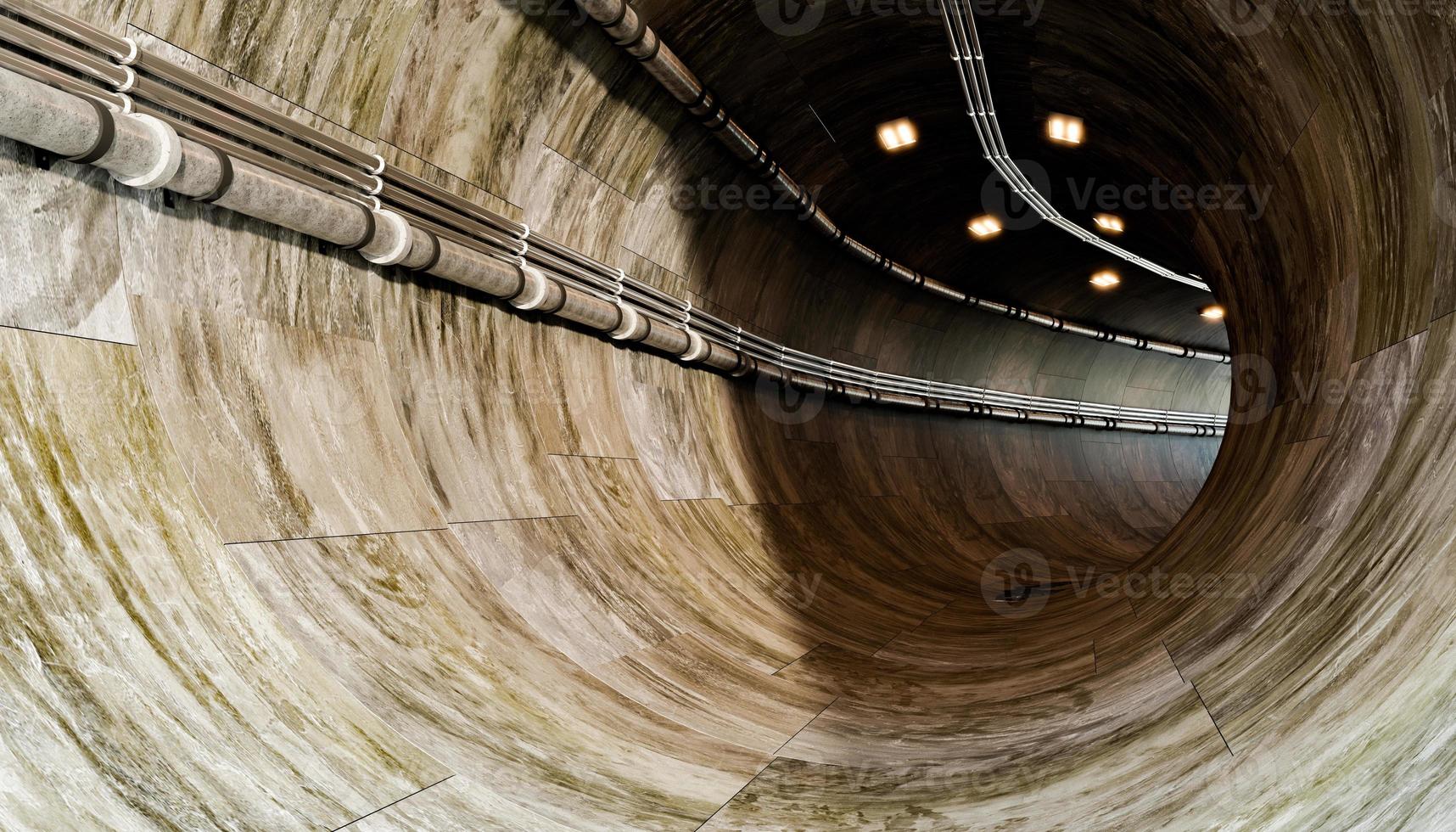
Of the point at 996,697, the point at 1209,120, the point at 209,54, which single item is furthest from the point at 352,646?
the point at 1209,120

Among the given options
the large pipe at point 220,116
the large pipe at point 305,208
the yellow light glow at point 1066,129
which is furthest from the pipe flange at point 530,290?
the yellow light glow at point 1066,129

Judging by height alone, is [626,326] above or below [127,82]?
above

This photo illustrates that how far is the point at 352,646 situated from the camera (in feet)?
11.6

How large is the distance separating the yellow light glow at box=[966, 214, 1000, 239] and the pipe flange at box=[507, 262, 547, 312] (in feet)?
28.5

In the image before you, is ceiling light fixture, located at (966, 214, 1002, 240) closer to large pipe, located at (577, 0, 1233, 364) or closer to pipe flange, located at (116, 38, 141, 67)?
large pipe, located at (577, 0, 1233, 364)

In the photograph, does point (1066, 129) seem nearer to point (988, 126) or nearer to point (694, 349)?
point (988, 126)

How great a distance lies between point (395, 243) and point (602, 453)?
2.36 m

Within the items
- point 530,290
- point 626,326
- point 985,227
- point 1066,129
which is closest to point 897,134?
point 1066,129

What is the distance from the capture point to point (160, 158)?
347 cm

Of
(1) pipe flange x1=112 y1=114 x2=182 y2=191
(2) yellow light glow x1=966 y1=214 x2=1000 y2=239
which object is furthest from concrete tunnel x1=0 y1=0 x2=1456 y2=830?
(2) yellow light glow x1=966 y1=214 x2=1000 y2=239

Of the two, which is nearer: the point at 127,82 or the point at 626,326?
the point at 127,82

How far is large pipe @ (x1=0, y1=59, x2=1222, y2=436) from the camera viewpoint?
3.05 meters

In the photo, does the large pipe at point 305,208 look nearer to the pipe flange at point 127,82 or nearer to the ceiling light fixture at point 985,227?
the pipe flange at point 127,82

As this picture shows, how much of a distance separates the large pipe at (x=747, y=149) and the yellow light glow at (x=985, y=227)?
0.96m
